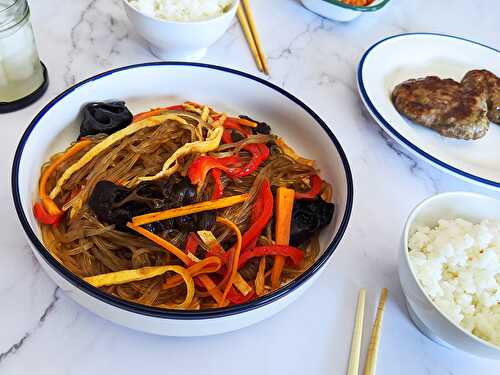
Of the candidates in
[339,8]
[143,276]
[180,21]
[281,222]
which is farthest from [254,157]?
[339,8]

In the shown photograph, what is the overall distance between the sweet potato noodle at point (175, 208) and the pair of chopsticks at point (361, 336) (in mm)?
169

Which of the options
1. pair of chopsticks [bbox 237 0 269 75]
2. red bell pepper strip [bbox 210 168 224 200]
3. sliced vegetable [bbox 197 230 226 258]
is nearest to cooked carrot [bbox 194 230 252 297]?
sliced vegetable [bbox 197 230 226 258]

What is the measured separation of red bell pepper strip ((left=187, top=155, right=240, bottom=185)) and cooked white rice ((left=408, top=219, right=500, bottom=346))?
495mm

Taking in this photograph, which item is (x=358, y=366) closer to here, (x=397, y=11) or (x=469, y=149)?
(x=469, y=149)

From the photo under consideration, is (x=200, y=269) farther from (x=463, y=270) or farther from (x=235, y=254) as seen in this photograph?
(x=463, y=270)

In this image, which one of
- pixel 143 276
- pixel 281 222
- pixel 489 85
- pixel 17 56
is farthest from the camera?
pixel 489 85

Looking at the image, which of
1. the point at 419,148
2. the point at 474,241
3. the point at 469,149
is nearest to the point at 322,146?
the point at 419,148

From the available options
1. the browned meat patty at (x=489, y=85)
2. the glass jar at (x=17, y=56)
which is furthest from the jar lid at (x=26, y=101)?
the browned meat patty at (x=489, y=85)

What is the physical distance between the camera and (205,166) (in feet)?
4.29

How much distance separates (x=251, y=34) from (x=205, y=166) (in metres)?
0.86

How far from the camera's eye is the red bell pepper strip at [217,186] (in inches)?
51.4

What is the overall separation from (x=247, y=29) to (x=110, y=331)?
1.26m

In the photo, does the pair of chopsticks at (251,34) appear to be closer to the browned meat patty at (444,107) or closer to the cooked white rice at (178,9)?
the cooked white rice at (178,9)

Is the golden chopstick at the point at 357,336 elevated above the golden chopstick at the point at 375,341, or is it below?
above
